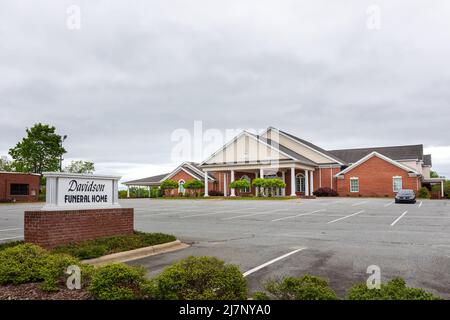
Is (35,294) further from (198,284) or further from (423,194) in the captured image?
(423,194)

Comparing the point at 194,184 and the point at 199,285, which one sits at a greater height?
the point at 194,184

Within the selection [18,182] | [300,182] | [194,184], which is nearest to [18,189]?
[18,182]

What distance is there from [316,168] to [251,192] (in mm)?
9246

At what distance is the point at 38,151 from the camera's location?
60.6 metres

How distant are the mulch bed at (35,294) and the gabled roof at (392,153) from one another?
54392 millimetres

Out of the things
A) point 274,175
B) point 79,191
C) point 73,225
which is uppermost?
point 274,175

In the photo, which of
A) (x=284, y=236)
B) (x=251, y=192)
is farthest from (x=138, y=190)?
(x=284, y=236)

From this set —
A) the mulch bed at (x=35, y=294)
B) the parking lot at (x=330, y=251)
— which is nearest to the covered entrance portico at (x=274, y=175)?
the parking lot at (x=330, y=251)

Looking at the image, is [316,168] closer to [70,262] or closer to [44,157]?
[44,157]

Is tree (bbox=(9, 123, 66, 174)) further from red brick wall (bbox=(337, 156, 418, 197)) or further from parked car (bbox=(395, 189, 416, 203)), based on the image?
parked car (bbox=(395, 189, 416, 203))

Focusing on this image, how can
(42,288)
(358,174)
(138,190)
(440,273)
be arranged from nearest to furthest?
(42,288) → (440,273) → (358,174) → (138,190)

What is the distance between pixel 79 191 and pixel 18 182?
47.0 m

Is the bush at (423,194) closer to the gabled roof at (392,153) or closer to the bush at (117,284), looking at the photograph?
the gabled roof at (392,153)

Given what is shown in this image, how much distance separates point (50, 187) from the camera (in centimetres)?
930
